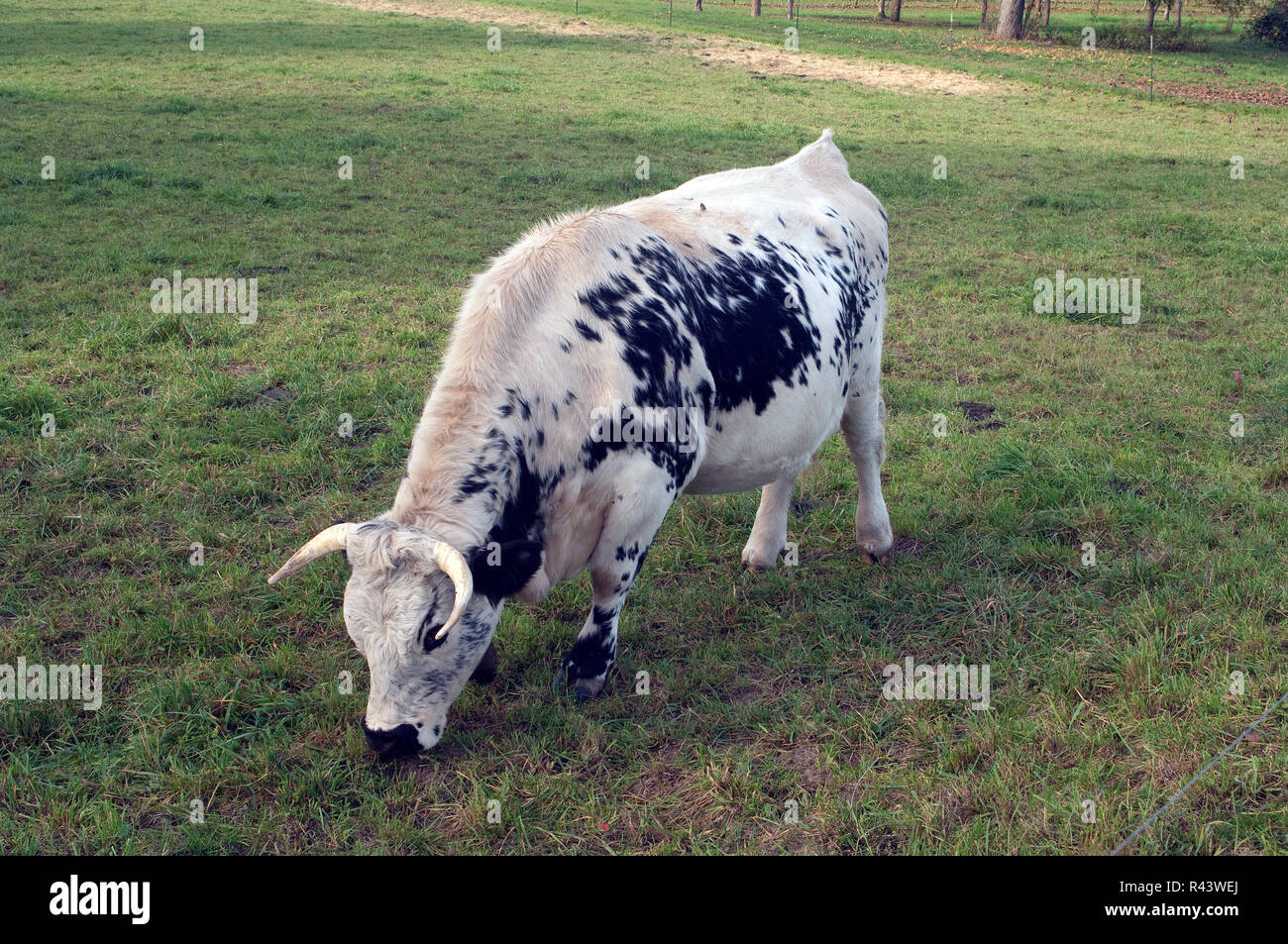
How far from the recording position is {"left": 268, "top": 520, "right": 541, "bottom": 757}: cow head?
3.34 meters

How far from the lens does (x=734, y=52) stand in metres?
25.9

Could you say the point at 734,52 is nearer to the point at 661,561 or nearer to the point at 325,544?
the point at 661,561

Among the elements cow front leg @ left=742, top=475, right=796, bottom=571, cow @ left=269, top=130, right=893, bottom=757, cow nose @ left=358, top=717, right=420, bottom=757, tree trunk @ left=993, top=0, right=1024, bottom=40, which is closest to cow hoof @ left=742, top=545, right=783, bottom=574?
cow front leg @ left=742, top=475, right=796, bottom=571

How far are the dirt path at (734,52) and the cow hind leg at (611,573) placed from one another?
2048 cm

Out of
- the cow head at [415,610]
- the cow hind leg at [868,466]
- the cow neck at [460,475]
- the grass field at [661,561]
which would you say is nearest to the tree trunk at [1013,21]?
the grass field at [661,561]

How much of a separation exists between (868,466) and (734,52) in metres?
23.0

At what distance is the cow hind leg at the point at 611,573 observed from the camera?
157 inches

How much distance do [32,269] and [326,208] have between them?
3193mm

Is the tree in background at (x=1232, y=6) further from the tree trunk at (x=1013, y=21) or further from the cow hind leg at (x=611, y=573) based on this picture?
the cow hind leg at (x=611, y=573)

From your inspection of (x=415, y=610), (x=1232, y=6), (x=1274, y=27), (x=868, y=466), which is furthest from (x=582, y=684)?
(x=1232, y=6)

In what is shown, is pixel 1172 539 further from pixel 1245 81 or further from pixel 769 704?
pixel 1245 81

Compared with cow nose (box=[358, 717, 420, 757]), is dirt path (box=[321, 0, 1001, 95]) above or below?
above

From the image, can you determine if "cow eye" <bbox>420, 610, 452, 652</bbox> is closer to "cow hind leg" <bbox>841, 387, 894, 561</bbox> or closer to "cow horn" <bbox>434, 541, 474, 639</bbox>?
"cow horn" <bbox>434, 541, 474, 639</bbox>

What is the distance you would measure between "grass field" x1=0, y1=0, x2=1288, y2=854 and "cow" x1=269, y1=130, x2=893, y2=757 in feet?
1.53
